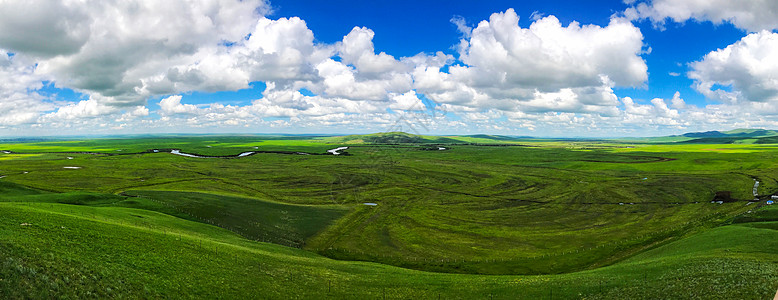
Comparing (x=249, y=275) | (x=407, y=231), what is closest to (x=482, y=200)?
(x=407, y=231)

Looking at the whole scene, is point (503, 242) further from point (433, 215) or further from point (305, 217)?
point (305, 217)

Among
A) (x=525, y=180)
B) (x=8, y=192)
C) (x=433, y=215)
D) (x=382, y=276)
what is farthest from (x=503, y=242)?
(x=8, y=192)

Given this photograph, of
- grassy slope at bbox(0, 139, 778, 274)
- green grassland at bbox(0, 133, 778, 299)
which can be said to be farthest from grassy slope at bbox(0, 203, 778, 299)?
grassy slope at bbox(0, 139, 778, 274)

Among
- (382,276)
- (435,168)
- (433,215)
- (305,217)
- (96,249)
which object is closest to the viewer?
(96,249)

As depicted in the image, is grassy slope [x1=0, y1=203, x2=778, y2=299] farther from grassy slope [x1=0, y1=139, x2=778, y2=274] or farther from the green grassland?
grassy slope [x1=0, y1=139, x2=778, y2=274]

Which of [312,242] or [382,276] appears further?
[312,242]

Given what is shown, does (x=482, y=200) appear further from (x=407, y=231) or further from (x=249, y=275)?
(x=249, y=275)

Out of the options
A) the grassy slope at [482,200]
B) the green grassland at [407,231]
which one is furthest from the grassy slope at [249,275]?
the grassy slope at [482,200]
